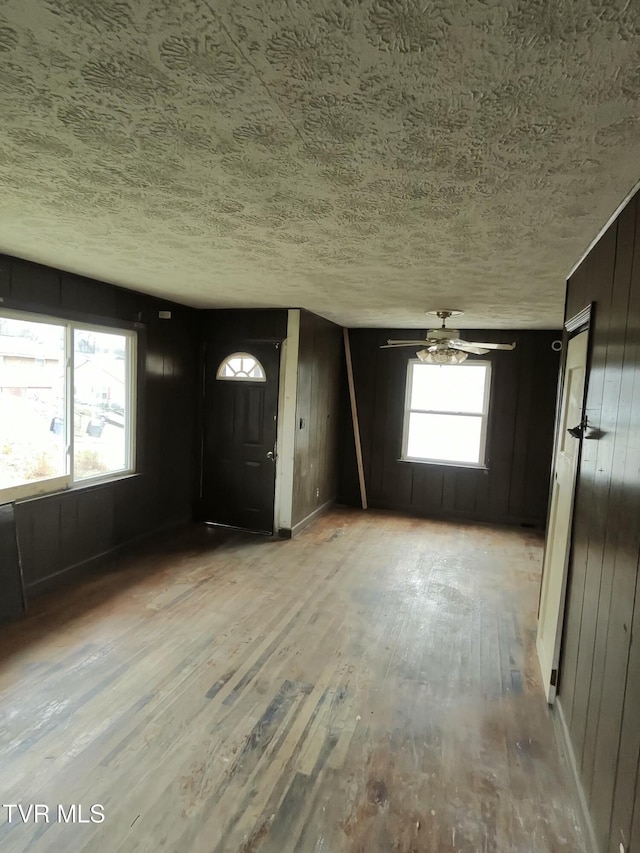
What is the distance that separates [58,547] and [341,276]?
3.00 m

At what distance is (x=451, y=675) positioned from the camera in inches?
108

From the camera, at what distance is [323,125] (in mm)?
1312

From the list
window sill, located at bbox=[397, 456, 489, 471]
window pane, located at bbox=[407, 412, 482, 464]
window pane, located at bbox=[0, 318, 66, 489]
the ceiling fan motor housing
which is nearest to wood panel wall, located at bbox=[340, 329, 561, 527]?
window sill, located at bbox=[397, 456, 489, 471]

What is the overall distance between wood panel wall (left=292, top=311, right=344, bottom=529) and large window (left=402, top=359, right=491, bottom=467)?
1.00 metres

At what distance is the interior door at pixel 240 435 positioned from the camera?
5.00m

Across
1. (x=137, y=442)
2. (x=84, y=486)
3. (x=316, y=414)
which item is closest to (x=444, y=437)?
(x=316, y=414)

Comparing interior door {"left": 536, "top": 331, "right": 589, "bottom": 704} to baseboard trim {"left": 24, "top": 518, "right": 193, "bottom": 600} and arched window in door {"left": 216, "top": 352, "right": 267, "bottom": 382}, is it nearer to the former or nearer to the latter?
arched window in door {"left": 216, "top": 352, "right": 267, "bottom": 382}

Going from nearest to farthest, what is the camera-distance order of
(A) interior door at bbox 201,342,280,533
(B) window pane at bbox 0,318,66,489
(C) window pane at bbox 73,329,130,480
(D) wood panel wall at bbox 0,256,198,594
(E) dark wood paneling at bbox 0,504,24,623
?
(E) dark wood paneling at bbox 0,504,24,623
(B) window pane at bbox 0,318,66,489
(D) wood panel wall at bbox 0,256,198,594
(C) window pane at bbox 73,329,130,480
(A) interior door at bbox 201,342,280,533

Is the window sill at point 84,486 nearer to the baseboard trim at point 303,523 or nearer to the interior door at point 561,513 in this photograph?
the baseboard trim at point 303,523

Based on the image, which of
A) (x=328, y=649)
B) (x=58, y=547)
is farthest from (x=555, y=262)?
(x=58, y=547)

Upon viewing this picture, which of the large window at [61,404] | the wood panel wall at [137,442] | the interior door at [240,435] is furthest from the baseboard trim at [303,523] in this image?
the large window at [61,404]

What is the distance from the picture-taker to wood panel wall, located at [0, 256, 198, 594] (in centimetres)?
338

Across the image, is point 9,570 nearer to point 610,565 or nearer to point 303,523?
point 303,523

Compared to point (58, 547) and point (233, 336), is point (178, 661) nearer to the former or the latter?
point (58, 547)
